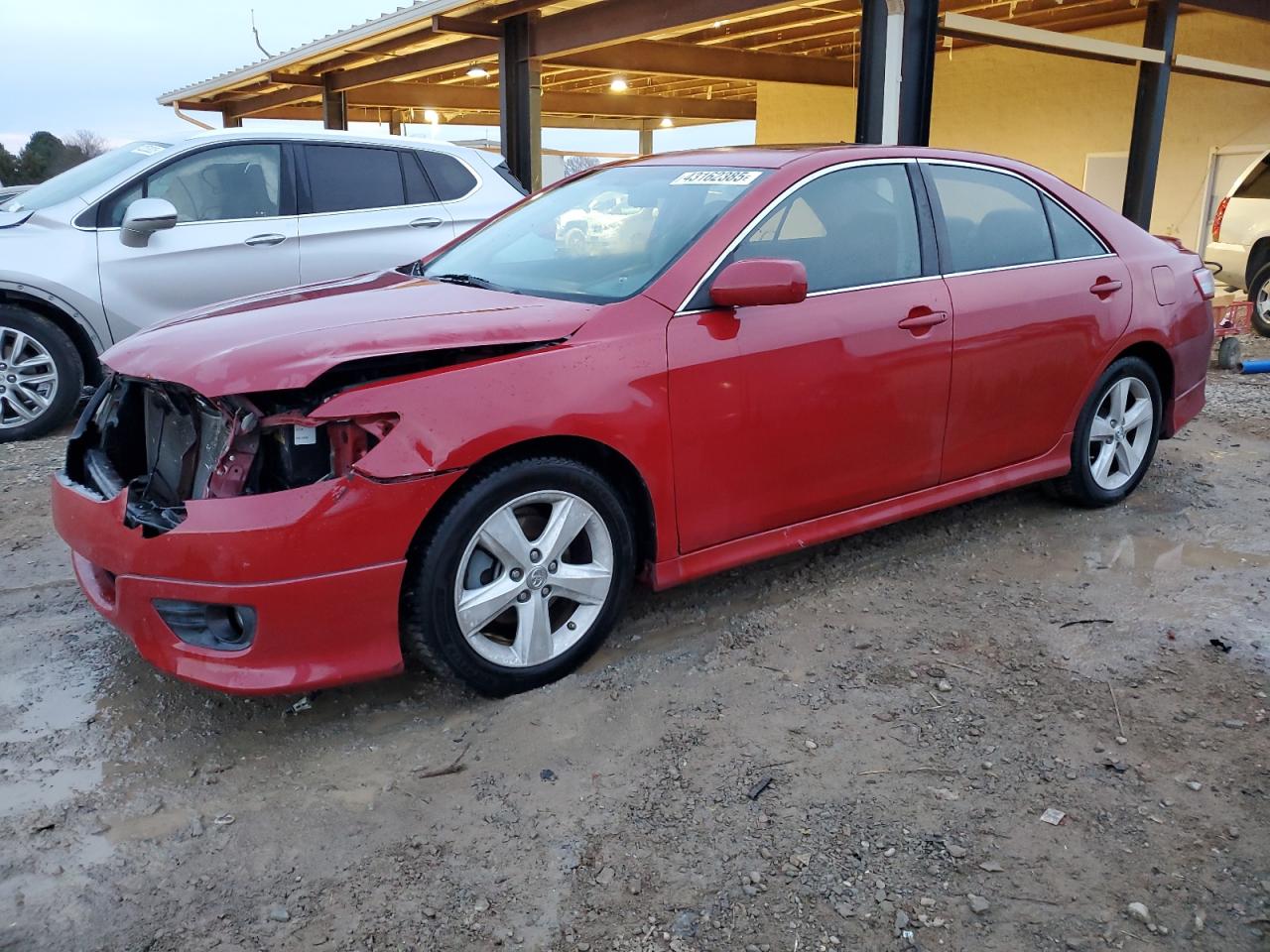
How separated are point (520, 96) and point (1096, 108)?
8.73m

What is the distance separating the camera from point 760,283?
10.7 feet

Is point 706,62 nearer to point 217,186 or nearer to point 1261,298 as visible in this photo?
point 1261,298

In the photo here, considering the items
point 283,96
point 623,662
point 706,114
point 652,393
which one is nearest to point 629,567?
point 623,662

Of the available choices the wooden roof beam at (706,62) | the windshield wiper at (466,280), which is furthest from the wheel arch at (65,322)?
the wooden roof beam at (706,62)

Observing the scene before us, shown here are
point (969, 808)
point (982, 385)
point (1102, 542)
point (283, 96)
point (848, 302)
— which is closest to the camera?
point (969, 808)

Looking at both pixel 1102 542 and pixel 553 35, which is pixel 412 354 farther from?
pixel 553 35

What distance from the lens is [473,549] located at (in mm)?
2984

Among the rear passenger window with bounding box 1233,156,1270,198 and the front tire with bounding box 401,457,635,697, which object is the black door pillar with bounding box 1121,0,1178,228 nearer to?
the rear passenger window with bounding box 1233,156,1270,198

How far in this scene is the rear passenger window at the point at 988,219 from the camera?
4109 millimetres

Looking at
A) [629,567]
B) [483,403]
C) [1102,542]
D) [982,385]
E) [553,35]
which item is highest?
[553,35]

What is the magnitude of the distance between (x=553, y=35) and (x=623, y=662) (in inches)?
368

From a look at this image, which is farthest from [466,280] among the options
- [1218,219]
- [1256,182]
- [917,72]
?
[1256,182]

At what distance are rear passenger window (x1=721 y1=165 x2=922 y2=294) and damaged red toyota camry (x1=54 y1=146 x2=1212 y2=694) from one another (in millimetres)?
12

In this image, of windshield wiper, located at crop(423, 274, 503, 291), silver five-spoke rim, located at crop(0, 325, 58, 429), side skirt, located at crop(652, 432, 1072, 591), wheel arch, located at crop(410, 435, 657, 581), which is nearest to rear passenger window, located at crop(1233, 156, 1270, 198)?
side skirt, located at crop(652, 432, 1072, 591)
